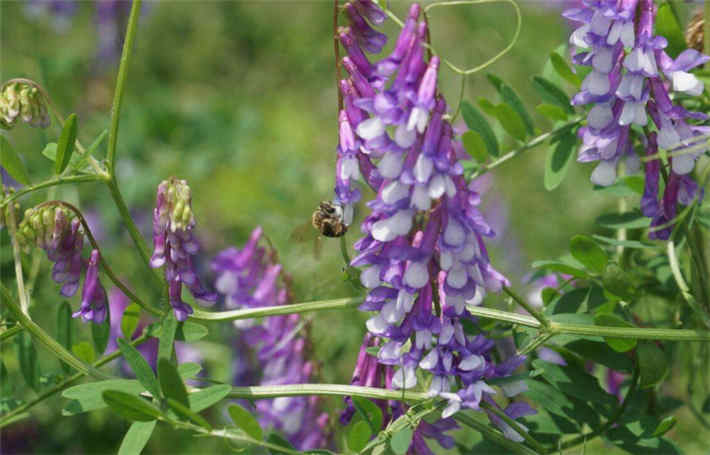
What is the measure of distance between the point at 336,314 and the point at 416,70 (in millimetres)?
1534

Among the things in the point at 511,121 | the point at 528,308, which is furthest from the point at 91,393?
the point at 511,121

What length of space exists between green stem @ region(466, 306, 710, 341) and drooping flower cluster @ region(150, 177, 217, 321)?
41 cm

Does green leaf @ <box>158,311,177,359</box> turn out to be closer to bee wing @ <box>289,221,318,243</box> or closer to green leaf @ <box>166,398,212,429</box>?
green leaf @ <box>166,398,212,429</box>

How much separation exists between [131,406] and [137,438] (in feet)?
0.31

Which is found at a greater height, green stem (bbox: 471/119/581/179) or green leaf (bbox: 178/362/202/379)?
green stem (bbox: 471/119/581/179)

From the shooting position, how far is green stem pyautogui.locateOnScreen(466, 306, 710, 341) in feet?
3.72

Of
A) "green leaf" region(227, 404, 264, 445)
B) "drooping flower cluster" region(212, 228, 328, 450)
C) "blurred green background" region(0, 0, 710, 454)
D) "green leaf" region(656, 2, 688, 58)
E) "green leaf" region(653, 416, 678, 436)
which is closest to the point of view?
"green leaf" region(227, 404, 264, 445)

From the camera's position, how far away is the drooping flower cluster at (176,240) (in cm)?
118

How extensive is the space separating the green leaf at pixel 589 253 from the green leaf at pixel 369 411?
375 millimetres

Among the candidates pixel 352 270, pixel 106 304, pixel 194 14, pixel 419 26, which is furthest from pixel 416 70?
pixel 194 14

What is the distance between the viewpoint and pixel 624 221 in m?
1.48

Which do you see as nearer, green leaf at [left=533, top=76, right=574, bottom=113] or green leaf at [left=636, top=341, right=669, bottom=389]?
green leaf at [left=636, top=341, right=669, bottom=389]

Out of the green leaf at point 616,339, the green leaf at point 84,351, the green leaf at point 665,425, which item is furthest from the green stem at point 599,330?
the green leaf at point 84,351

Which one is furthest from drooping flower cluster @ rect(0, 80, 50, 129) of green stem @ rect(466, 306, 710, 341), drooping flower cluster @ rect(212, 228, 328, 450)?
green stem @ rect(466, 306, 710, 341)
